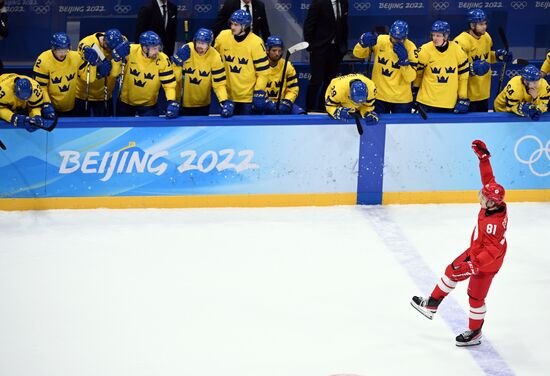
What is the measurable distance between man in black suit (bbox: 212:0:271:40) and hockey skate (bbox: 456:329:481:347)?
16.9 ft

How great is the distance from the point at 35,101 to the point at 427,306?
447 centimetres

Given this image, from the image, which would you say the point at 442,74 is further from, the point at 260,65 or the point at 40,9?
the point at 40,9

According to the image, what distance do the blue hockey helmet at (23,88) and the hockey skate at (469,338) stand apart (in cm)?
477

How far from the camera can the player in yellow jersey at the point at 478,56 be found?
38.5ft

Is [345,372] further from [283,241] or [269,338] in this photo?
[283,241]

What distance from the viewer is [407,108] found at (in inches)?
460

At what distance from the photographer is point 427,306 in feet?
27.2

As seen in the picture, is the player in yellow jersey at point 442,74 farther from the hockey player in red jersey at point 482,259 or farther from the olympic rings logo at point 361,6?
the hockey player in red jersey at point 482,259

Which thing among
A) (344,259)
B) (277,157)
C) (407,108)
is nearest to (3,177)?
(277,157)

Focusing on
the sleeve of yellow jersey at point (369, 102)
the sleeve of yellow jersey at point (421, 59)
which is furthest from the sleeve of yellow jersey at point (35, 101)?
the sleeve of yellow jersey at point (421, 59)

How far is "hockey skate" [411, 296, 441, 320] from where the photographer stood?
8.27 metres

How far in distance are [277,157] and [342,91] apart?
0.95 m

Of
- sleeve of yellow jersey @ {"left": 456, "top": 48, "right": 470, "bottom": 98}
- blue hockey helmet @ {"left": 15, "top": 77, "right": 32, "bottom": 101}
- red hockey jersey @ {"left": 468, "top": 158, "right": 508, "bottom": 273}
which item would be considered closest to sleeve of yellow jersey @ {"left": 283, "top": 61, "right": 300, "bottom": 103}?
sleeve of yellow jersey @ {"left": 456, "top": 48, "right": 470, "bottom": 98}

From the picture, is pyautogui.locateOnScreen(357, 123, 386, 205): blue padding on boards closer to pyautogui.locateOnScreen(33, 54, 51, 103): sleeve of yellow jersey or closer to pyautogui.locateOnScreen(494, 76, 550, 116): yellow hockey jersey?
pyautogui.locateOnScreen(494, 76, 550, 116): yellow hockey jersey
